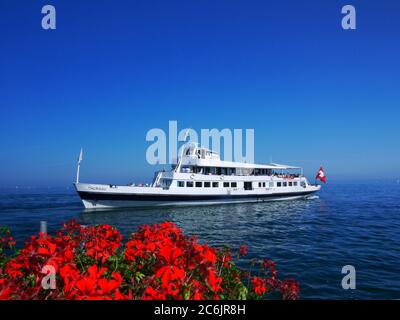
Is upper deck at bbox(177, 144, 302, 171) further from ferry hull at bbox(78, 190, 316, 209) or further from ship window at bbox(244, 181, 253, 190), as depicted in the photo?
ferry hull at bbox(78, 190, 316, 209)

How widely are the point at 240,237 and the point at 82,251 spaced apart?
14939 millimetres

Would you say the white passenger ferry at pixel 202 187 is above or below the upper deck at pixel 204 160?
below

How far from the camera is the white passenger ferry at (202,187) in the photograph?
3133cm

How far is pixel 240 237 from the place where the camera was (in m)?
18.9

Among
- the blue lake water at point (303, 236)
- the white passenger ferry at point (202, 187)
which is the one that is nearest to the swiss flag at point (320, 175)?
the white passenger ferry at point (202, 187)

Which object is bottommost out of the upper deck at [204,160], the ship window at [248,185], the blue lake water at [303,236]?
the blue lake water at [303,236]

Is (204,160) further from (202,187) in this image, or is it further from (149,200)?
(149,200)

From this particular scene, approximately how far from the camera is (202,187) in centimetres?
3609

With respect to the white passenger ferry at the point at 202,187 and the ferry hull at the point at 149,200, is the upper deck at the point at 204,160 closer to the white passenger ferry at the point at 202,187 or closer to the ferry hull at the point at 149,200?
the white passenger ferry at the point at 202,187

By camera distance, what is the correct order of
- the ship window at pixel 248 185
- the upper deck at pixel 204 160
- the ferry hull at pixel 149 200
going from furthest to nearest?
the ship window at pixel 248 185
the upper deck at pixel 204 160
the ferry hull at pixel 149 200

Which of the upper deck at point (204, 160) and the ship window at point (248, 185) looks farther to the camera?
the ship window at point (248, 185)

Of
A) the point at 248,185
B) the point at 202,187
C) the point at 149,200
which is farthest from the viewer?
the point at 248,185

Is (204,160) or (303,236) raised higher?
(204,160)

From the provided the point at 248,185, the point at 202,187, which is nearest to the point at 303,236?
the point at 202,187
